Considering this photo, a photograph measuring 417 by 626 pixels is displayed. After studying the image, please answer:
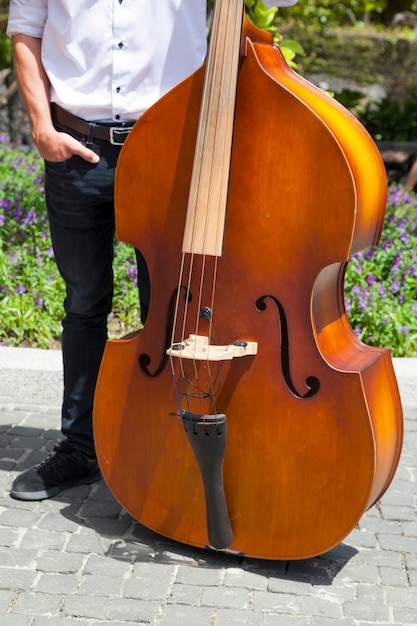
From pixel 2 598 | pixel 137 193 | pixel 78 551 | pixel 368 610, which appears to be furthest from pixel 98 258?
pixel 368 610

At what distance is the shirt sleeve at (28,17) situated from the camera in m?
2.86

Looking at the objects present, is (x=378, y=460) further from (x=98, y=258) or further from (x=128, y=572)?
(x=98, y=258)

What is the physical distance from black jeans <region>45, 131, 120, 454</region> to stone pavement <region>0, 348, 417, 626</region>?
28 centimetres

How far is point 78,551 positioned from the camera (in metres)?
2.77

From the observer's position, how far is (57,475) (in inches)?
124

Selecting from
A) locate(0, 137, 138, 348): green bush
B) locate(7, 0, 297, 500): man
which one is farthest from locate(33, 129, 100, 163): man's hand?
locate(0, 137, 138, 348): green bush

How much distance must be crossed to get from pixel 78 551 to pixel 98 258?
36.0 inches

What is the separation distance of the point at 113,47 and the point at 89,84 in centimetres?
13

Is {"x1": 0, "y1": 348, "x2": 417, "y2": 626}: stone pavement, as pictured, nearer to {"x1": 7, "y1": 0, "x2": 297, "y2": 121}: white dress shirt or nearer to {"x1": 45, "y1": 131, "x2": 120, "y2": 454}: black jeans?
{"x1": 45, "y1": 131, "x2": 120, "y2": 454}: black jeans

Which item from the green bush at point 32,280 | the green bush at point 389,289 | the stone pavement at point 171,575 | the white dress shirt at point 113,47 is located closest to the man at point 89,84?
the white dress shirt at point 113,47

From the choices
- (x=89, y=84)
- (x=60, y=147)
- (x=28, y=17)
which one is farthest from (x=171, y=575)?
(x=28, y=17)

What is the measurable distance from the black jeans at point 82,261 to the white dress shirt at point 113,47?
0.15 metres

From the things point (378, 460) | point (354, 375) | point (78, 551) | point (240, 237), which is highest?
point (240, 237)

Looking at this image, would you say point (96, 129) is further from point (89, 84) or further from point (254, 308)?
point (254, 308)
